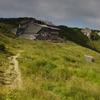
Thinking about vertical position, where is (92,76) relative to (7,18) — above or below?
below

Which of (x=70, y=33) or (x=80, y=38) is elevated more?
(x=70, y=33)

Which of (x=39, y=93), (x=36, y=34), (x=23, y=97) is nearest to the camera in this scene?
(x=23, y=97)

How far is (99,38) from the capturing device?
6388 inches

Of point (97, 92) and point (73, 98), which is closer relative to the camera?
point (73, 98)

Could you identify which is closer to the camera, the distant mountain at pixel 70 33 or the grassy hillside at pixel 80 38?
the distant mountain at pixel 70 33

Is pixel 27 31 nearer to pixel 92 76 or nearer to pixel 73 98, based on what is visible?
pixel 92 76

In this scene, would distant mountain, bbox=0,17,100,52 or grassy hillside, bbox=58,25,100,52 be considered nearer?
distant mountain, bbox=0,17,100,52

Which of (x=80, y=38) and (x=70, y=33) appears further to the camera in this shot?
(x=80, y=38)

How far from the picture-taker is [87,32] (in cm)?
15938

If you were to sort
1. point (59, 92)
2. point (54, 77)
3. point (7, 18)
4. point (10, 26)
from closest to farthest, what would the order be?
point (59, 92) < point (54, 77) < point (10, 26) < point (7, 18)

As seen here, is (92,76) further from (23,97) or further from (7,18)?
(7,18)

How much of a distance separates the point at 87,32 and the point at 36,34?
67.8 meters

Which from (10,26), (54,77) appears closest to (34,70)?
(54,77)

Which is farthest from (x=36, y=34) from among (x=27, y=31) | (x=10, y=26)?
(x=10, y=26)
